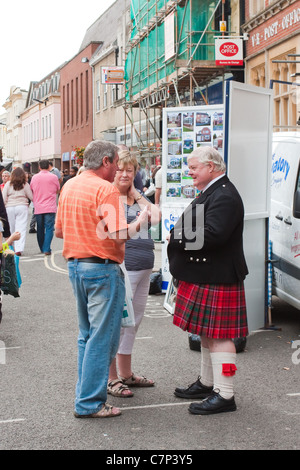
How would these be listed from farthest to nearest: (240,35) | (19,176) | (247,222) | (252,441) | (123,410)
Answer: (240,35), (19,176), (247,222), (123,410), (252,441)

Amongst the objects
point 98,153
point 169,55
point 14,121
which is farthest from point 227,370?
point 14,121

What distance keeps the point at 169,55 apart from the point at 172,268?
18430 mm

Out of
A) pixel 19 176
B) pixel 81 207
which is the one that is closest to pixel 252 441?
pixel 81 207

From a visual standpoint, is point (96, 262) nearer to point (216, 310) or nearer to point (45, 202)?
point (216, 310)

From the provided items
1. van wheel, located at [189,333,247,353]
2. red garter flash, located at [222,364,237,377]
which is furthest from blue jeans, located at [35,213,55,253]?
red garter flash, located at [222,364,237,377]

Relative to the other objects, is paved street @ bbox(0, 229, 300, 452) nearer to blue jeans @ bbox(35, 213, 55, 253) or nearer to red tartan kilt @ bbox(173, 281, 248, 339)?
red tartan kilt @ bbox(173, 281, 248, 339)

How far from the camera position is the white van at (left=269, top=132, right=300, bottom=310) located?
25.6 ft

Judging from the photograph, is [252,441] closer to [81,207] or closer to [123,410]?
[123,410]

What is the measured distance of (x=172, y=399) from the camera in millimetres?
5660

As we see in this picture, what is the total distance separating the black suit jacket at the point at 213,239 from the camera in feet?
16.9

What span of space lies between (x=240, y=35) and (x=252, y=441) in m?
17.9

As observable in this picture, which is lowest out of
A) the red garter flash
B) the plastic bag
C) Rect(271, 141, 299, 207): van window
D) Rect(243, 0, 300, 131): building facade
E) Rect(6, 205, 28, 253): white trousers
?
the red garter flash

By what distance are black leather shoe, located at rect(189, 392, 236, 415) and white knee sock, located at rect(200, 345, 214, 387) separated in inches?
11.9

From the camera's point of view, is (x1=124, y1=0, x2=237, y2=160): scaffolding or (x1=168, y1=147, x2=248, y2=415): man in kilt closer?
(x1=168, y1=147, x2=248, y2=415): man in kilt
